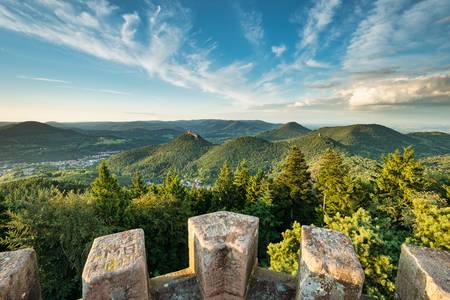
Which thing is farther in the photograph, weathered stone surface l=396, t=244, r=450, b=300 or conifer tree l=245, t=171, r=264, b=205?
conifer tree l=245, t=171, r=264, b=205

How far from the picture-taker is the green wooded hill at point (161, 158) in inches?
6073

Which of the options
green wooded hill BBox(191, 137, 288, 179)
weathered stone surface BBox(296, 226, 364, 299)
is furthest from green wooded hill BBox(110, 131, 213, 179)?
weathered stone surface BBox(296, 226, 364, 299)

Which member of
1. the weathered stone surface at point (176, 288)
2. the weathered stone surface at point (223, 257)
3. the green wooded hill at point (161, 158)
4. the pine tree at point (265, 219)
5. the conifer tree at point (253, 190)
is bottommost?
the green wooded hill at point (161, 158)

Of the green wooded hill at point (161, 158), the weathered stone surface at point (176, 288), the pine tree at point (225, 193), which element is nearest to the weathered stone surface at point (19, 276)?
the weathered stone surface at point (176, 288)

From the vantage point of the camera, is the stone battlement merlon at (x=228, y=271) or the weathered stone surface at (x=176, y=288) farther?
the weathered stone surface at (x=176, y=288)

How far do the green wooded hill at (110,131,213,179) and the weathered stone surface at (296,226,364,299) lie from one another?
145099mm

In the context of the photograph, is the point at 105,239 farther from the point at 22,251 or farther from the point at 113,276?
the point at 22,251

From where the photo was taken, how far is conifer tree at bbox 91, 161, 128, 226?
2002 cm

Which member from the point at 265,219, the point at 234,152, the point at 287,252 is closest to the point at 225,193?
the point at 265,219

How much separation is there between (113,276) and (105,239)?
555mm

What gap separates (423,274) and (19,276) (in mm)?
3529

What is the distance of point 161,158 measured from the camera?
6565 inches

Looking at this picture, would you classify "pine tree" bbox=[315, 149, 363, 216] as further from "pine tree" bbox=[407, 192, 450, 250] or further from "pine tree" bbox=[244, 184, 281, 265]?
"pine tree" bbox=[407, 192, 450, 250]

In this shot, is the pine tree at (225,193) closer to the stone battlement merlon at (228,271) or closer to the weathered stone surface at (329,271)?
the stone battlement merlon at (228,271)
